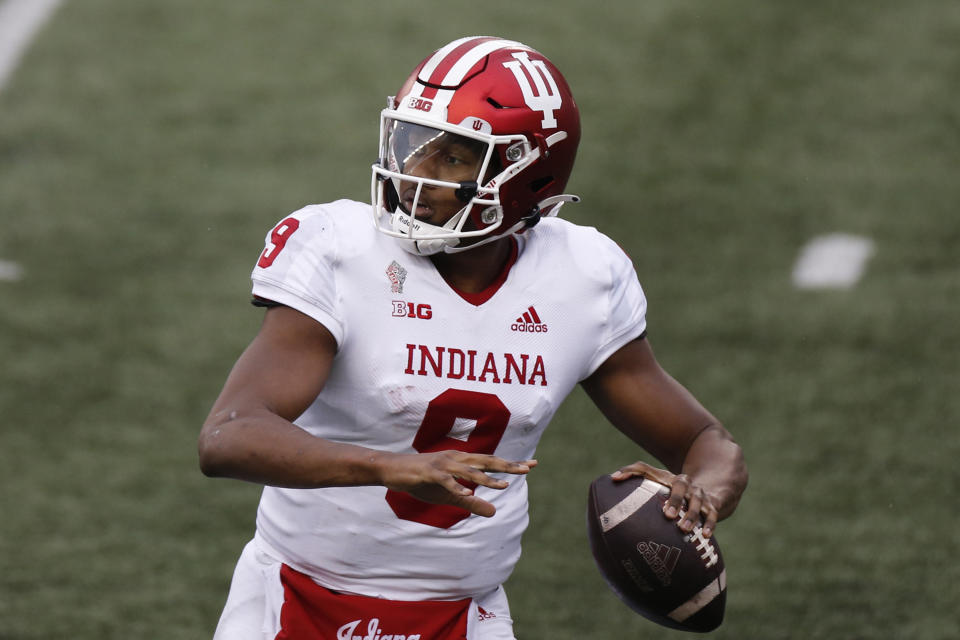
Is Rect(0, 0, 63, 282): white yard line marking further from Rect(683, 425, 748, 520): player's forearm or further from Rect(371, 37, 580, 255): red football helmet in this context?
Rect(683, 425, 748, 520): player's forearm

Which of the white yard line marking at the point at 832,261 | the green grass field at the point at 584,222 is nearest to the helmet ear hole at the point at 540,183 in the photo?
the green grass field at the point at 584,222

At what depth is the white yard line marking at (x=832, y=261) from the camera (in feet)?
26.2

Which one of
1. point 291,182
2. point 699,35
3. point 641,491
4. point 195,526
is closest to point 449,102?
point 641,491

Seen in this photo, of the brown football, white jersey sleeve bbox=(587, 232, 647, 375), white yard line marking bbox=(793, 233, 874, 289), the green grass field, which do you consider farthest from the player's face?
white yard line marking bbox=(793, 233, 874, 289)

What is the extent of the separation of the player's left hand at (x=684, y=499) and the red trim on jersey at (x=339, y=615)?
58 centimetres

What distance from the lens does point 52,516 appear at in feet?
19.7

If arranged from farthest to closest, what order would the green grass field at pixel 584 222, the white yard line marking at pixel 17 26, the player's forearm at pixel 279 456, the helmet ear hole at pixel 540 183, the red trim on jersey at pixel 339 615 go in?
the white yard line marking at pixel 17 26
the green grass field at pixel 584 222
the helmet ear hole at pixel 540 183
the red trim on jersey at pixel 339 615
the player's forearm at pixel 279 456

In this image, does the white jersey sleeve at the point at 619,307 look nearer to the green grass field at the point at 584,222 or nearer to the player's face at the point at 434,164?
the player's face at the point at 434,164

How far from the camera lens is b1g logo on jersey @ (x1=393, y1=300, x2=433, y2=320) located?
130 inches

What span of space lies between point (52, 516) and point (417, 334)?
10.5 ft

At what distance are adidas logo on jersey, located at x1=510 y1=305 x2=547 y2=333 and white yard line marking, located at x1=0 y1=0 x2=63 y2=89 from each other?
7495 millimetres

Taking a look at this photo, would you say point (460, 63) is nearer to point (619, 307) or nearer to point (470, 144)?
point (470, 144)

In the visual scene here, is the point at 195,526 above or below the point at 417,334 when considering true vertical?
below

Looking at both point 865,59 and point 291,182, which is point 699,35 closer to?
point 865,59
